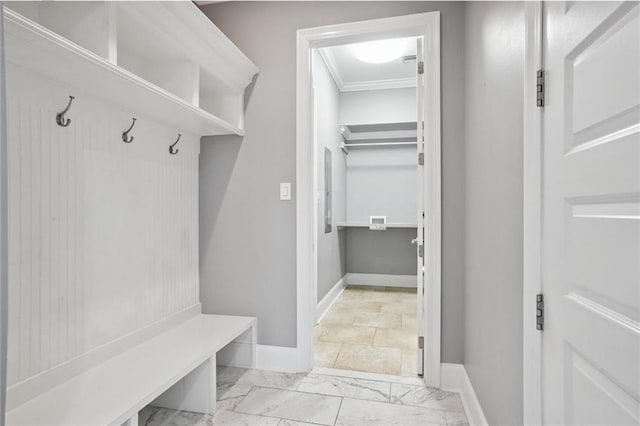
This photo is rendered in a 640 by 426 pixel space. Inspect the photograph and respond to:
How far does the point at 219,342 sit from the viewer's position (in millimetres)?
1789

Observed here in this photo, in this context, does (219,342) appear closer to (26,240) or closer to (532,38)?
(26,240)

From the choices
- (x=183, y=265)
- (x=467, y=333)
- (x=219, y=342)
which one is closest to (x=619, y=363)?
(x=467, y=333)

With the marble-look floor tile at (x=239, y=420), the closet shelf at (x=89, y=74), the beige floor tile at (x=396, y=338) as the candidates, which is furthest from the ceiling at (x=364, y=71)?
the marble-look floor tile at (x=239, y=420)

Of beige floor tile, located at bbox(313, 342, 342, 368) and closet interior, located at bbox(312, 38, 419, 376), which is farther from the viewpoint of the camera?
closet interior, located at bbox(312, 38, 419, 376)

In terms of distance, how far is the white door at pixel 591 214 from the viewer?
59 cm

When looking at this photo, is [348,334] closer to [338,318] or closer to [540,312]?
[338,318]

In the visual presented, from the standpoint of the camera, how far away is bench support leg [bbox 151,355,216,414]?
1.71m

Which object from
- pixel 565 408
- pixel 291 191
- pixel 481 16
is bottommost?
pixel 565 408

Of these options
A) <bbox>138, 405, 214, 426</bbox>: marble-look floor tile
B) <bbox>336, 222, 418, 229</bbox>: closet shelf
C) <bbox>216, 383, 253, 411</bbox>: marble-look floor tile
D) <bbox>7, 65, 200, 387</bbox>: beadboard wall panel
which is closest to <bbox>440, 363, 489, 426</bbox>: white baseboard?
<bbox>216, 383, 253, 411</bbox>: marble-look floor tile

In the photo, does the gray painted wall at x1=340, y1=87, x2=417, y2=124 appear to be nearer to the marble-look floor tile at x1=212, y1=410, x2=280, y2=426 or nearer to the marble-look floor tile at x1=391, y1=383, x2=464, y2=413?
the marble-look floor tile at x1=391, y1=383, x2=464, y2=413

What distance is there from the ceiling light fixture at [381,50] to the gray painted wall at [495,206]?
1382mm

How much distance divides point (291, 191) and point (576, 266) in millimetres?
1638

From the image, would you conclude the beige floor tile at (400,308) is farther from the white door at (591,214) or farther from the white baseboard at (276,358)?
the white door at (591,214)

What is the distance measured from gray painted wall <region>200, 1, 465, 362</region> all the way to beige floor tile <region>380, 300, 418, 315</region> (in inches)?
66.6
